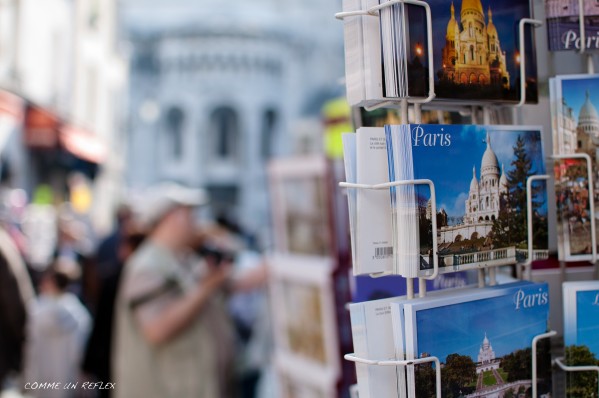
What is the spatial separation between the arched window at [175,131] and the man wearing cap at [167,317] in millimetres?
22122

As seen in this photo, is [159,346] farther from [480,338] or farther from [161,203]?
[480,338]

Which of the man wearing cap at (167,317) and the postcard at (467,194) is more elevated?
the postcard at (467,194)

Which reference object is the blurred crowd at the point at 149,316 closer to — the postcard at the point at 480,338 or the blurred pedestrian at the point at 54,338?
the blurred pedestrian at the point at 54,338

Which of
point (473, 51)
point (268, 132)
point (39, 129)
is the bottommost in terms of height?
point (473, 51)

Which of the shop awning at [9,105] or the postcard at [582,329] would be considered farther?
the shop awning at [9,105]

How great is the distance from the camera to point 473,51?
3.59ft

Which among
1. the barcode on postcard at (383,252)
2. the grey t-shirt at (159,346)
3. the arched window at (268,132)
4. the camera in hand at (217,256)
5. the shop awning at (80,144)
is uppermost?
the arched window at (268,132)

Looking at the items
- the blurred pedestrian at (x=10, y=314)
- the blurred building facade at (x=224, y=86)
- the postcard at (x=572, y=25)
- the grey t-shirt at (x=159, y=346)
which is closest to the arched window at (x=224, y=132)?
the blurred building facade at (x=224, y=86)

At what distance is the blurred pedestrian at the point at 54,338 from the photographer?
433 cm

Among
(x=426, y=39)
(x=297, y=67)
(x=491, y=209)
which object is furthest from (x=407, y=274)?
(x=297, y=67)

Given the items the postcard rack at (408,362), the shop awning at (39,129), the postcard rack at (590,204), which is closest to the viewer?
the postcard rack at (408,362)

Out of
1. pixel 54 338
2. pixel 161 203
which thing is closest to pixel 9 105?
pixel 54 338

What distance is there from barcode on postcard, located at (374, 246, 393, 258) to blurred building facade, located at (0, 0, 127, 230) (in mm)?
6691

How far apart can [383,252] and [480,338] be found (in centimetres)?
23
